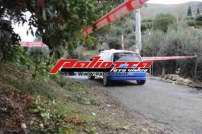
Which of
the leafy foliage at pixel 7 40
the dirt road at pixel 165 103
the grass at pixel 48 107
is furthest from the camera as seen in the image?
the dirt road at pixel 165 103

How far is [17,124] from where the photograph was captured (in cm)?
785

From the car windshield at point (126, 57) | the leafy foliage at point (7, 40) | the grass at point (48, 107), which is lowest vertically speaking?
the grass at point (48, 107)

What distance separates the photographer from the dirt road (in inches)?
432

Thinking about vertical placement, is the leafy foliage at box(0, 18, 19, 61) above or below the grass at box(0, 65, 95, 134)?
above

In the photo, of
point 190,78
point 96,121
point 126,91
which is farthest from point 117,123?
point 190,78

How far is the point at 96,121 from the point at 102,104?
10.7 ft

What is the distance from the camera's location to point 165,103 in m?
14.5

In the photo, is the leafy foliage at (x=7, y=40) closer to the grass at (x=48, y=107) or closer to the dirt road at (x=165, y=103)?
the grass at (x=48, y=107)

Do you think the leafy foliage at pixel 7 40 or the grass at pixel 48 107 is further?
the grass at pixel 48 107

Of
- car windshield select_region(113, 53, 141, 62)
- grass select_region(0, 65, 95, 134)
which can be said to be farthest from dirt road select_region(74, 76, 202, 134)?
grass select_region(0, 65, 95, 134)

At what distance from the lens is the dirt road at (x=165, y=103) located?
1098 centimetres

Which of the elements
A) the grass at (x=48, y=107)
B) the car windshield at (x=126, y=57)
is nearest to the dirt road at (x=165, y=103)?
the car windshield at (x=126, y=57)

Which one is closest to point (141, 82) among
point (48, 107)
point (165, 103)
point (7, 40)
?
point (165, 103)

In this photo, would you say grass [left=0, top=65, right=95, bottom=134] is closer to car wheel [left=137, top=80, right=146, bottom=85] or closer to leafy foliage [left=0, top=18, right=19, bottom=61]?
leafy foliage [left=0, top=18, right=19, bottom=61]
